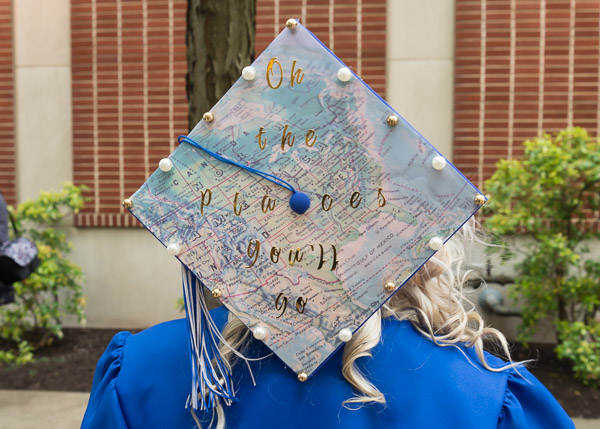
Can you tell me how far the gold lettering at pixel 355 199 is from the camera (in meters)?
1.11

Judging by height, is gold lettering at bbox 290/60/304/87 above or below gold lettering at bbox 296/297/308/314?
above

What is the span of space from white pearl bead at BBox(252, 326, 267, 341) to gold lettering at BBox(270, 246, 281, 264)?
4.9 inches

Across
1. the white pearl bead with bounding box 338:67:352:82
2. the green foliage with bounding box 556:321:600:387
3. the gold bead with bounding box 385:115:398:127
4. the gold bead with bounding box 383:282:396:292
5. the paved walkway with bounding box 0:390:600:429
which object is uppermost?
the white pearl bead with bounding box 338:67:352:82

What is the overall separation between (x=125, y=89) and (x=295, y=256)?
5374mm

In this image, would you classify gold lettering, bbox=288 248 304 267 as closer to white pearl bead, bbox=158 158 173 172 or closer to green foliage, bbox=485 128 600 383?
white pearl bead, bbox=158 158 173 172

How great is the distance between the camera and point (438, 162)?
1085mm

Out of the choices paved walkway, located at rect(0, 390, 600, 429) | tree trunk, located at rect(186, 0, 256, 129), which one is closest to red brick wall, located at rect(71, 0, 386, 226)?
paved walkway, located at rect(0, 390, 600, 429)

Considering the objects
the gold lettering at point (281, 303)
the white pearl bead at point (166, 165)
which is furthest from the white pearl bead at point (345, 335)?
the white pearl bead at point (166, 165)

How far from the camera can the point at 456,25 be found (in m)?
5.51

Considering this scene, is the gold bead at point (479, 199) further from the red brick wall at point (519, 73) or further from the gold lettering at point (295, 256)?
the red brick wall at point (519, 73)

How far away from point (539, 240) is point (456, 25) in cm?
214

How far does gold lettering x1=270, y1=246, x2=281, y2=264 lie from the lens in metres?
1.13

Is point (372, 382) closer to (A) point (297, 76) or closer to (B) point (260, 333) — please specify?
(B) point (260, 333)

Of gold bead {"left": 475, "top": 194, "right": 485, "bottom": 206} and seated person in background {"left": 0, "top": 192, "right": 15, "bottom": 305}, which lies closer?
gold bead {"left": 475, "top": 194, "right": 485, "bottom": 206}
